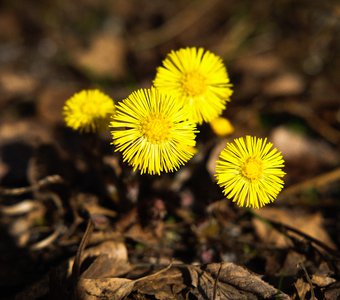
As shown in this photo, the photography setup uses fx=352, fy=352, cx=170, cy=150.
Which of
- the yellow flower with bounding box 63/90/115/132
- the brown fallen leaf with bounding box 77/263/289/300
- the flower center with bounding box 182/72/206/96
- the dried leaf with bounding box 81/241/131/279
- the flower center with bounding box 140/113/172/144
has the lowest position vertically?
the brown fallen leaf with bounding box 77/263/289/300

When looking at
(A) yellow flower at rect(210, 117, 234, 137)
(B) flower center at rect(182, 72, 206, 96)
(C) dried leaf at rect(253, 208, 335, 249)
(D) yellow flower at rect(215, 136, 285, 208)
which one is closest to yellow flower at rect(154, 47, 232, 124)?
(B) flower center at rect(182, 72, 206, 96)

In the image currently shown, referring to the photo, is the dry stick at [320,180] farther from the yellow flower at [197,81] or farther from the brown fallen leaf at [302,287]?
the yellow flower at [197,81]

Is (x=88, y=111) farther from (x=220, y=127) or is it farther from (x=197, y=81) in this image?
(x=220, y=127)

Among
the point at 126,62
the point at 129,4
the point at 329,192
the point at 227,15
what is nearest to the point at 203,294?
the point at 329,192

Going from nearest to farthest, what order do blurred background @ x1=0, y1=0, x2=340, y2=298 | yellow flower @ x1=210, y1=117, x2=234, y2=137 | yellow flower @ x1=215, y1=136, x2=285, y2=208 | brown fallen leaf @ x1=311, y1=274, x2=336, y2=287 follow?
1. yellow flower @ x1=215, y1=136, x2=285, y2=208
2. brown fallen leaf @ x1=311, y1=274, x2=336, y2=287
3. yellow flower @ x1=210, y1=117, x2=234, y2=137
4. blurred background @ x1=0, y1=0, x2=340, y2=298

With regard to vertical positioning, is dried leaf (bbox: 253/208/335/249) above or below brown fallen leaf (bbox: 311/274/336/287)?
above

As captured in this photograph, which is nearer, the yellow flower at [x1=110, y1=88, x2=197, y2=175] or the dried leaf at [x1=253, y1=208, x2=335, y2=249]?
the yellow flower at [x1=110, y1=88, x2=197, y2=175]

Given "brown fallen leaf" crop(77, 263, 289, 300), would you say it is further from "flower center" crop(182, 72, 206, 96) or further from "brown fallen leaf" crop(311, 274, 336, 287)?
"flower center" crop(182, 72, 206, 96)
